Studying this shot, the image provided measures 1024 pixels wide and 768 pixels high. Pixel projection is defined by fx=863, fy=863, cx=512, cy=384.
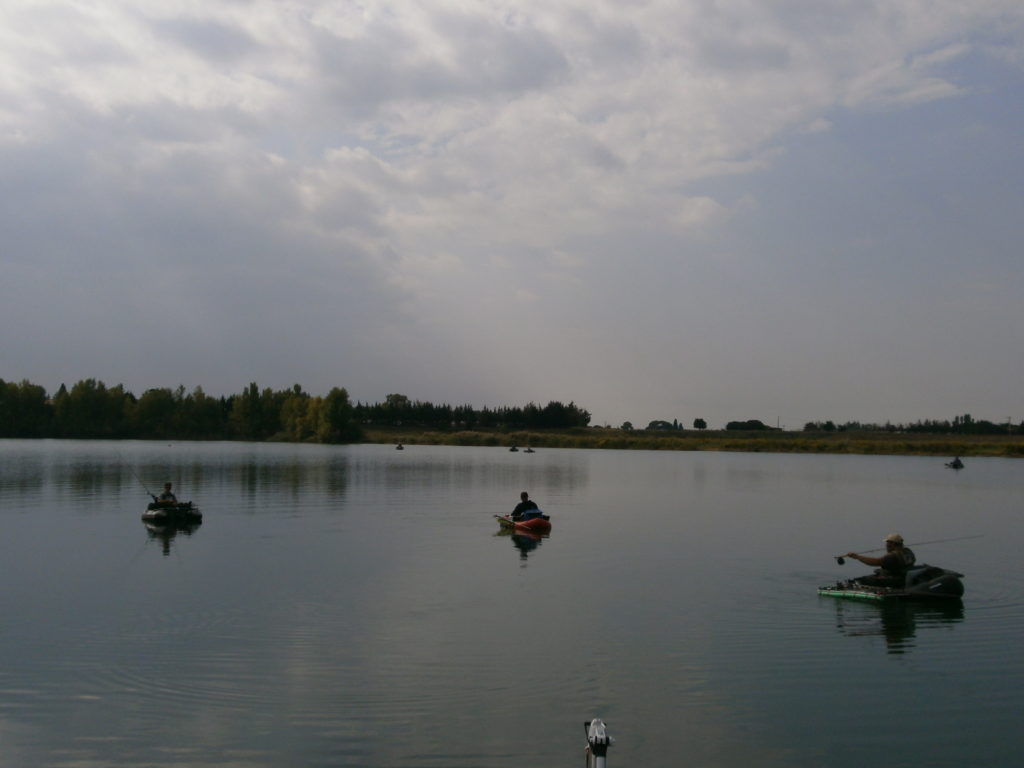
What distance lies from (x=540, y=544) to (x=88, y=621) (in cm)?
1696

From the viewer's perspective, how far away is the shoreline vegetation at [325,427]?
156 metres

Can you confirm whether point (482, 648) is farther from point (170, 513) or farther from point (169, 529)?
point (170, 513)

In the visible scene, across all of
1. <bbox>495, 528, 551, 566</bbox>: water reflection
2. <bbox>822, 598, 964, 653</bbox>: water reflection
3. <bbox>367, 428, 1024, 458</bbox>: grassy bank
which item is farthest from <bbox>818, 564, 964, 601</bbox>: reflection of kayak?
<bbox>367, 428, 1024, 458</bbox>: grassy bank

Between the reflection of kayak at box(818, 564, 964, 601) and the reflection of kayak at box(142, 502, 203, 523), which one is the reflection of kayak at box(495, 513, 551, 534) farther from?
the reflection of kayak at box(818, 564, 964, 601)

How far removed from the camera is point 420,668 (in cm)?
1455

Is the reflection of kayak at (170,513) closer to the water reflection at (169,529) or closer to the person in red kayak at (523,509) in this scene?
the water reflection at (169,529)

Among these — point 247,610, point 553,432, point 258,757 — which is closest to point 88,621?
Answer: point 247,610

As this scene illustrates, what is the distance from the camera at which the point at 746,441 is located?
506 feet

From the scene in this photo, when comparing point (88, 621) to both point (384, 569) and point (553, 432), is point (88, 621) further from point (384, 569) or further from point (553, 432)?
point (553, 432)

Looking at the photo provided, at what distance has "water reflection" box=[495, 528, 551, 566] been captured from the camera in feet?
98.6

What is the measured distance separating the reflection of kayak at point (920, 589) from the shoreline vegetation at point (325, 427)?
126m

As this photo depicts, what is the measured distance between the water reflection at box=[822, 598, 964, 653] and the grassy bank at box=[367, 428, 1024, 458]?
120m

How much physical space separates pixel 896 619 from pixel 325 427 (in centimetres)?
15758

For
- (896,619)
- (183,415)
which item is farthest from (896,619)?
(183,415)
